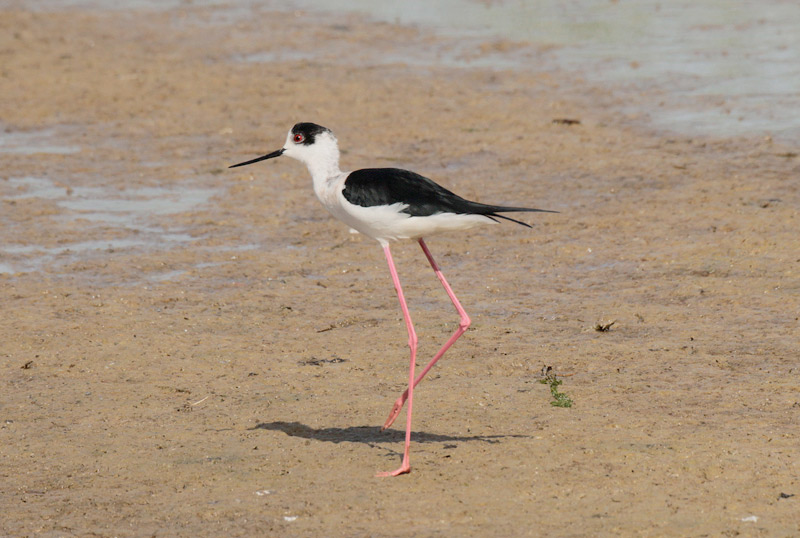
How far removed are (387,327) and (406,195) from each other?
1502 mm

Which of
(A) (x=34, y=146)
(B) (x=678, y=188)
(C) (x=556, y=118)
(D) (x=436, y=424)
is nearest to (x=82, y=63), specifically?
(A) (x=34, y=146)

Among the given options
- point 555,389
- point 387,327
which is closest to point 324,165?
point 387,327

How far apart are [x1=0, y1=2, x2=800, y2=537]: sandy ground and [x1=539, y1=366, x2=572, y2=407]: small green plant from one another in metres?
0.04

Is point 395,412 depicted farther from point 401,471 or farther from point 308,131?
point 308,131

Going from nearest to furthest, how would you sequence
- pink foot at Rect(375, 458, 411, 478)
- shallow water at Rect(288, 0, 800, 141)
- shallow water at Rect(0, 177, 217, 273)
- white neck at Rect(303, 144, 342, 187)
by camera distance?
pink foot at Rect(375, 458, 411, 478)
white neck at Rect(303, 144, 342, 187)
shallow water at Rect(0, 177, 217, 273)
shallow water at Rect(288, 0, 800, 141)

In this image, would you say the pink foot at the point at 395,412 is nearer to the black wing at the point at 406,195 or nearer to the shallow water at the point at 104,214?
the black wing at the point at 406,195

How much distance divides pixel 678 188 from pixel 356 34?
6999mm

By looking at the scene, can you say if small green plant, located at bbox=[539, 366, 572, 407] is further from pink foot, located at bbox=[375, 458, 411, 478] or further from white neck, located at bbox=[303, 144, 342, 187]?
white neck, located at bbox=[303, 144, 342, 187]

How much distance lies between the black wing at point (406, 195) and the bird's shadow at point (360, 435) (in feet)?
2.90

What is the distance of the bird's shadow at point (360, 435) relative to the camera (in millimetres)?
4621

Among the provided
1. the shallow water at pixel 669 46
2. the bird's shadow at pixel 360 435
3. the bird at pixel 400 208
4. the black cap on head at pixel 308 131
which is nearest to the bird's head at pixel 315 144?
the black cap on head at pixel 308 131

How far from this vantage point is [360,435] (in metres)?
4.73

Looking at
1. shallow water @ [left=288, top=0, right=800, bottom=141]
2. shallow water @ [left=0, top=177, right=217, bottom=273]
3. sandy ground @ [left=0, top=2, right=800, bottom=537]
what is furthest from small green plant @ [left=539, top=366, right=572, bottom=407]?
shallow water @ [left=288, top=0, right=800, bottom=141]

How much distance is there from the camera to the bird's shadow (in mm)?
4621
